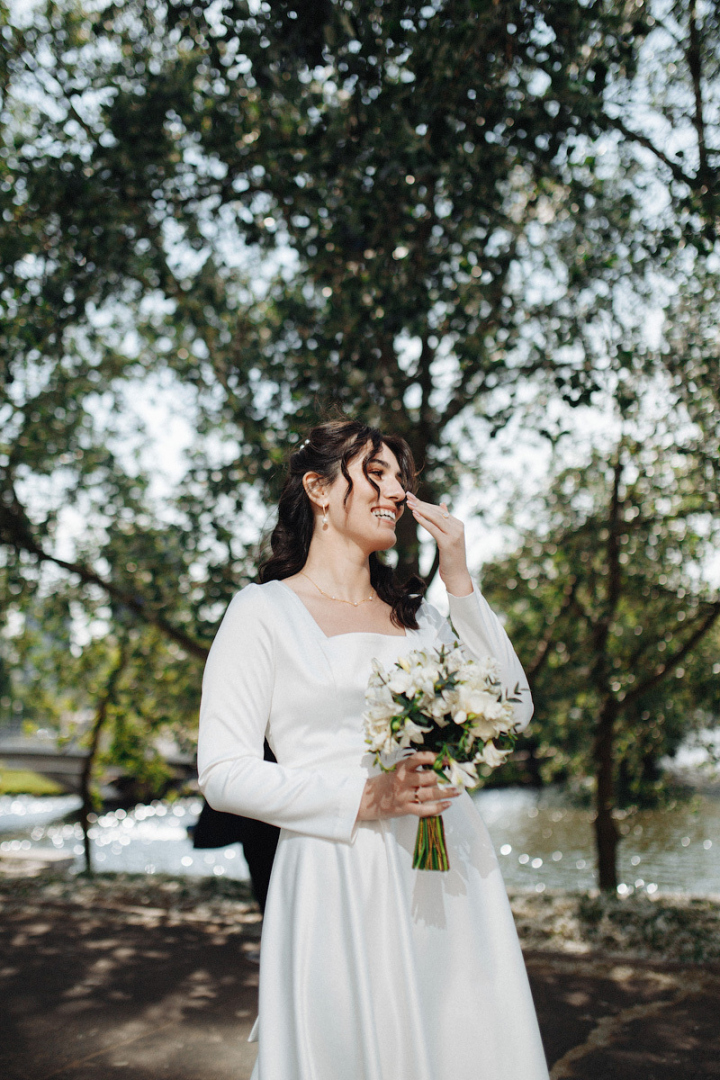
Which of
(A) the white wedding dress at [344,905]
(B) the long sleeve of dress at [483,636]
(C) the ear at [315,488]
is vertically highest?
(C) the ear at [315,488]

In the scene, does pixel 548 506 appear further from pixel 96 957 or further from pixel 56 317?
pixel 96 957

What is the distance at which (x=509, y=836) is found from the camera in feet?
52.2

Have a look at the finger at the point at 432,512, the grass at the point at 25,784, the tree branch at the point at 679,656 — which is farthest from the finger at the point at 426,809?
the grass at the point at 25,784

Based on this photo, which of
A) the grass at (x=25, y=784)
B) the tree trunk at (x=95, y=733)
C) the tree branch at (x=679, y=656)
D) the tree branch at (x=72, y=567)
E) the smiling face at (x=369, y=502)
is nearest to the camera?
the smiling face at (x=369, y=502)

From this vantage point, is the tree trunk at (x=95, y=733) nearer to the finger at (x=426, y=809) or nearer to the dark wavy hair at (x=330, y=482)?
the dark wavy hair at (x=330, y=482)

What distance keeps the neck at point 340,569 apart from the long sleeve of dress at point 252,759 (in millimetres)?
303

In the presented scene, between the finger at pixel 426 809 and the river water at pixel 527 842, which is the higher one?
the finger at pixel 426 809

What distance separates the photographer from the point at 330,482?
256cm

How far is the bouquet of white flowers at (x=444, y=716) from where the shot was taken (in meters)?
1.92

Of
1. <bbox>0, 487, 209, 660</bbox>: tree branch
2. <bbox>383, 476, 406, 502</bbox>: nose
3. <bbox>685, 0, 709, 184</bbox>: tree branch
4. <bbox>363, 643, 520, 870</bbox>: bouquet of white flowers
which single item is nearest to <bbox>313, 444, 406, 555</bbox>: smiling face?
<bbox>383, 476, 406, 502</bbox>: nose

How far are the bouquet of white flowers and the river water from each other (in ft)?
23.5

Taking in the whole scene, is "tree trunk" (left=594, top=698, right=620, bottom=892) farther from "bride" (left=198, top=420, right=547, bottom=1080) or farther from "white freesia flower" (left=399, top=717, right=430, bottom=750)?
"white freesia flower" (left=399, top=717, right=430, bottom=750)

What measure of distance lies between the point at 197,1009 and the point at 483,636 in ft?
10.0

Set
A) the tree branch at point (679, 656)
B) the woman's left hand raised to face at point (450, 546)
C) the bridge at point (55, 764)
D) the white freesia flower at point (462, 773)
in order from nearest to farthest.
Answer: the white freesia flower at point (462, 773)
the woman's left hand raised to face at point (450, 546)
the tree branch at point (679, 656)
the bridge at point (55, 764)
